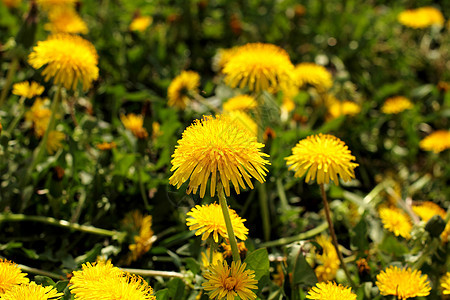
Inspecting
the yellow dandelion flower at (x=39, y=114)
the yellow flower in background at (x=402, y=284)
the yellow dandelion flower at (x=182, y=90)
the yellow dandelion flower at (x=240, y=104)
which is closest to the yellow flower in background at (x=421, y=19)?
the yellow dandelion flower at (x=240, y=104)

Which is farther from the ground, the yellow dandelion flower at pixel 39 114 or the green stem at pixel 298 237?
the yellow dandelion flower at pixel 39 114

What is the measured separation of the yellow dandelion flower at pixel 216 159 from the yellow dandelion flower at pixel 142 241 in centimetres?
71

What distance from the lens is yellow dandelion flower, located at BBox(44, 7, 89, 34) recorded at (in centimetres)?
312

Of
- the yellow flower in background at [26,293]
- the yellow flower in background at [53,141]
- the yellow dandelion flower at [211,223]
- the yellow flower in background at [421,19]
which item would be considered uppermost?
the yellow flower in background at [421,19]

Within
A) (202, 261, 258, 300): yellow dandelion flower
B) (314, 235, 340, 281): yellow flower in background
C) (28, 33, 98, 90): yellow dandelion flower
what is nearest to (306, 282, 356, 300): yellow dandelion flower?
(202, 261, 258, 300): yellow dandelion flower

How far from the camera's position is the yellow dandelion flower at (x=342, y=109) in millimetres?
2900

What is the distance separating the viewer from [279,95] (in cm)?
277

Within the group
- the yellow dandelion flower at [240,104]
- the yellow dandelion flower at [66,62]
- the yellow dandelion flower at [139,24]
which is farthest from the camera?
the yellow dandelion flower at [139,24]

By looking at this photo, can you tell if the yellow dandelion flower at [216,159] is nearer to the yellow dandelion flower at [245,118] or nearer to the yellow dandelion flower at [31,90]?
A: the yellow dandelion flower at [245,118]

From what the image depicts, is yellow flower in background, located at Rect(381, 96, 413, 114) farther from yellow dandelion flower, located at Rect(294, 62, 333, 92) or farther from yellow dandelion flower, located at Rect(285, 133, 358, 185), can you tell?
yellow dandelion flower, located at Rect(285, 133, 358, 185)

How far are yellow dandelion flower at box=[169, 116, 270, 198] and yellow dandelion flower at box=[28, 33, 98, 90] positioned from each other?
0.83m

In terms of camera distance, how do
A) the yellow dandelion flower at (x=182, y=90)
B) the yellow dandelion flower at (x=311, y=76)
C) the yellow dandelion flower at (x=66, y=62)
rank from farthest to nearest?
the yellow dandelion flower at (x=311, y=76) → the yellow dandelion flower at (x=182, y=90) → the yellow dandelion flower at (x=66, y=62)

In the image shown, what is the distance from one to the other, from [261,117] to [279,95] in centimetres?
59

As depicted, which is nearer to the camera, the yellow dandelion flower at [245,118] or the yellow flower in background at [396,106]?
the yellow dandelion flower at [245,118]
